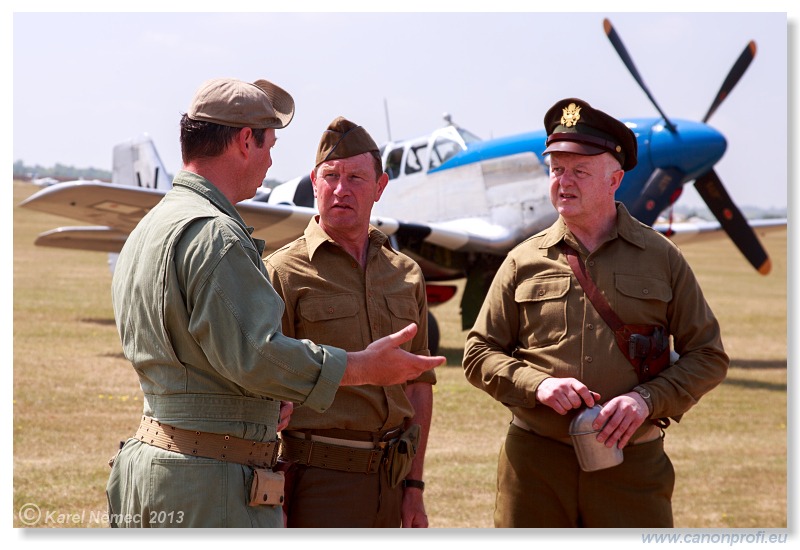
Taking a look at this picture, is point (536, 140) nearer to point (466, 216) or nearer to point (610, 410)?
point (466, 216)

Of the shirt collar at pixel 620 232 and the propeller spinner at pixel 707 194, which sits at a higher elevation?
the shirt collar at pixel 620 232

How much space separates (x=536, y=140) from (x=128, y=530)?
7988 millimetres

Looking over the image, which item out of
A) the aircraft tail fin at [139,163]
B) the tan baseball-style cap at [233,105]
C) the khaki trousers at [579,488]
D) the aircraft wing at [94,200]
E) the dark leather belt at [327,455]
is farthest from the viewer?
the aircraft tail fin at [139,163]

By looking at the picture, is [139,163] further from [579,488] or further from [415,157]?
[579,488]

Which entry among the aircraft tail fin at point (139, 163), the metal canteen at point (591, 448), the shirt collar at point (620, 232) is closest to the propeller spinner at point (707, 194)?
the shirt collar at point (620, 232)

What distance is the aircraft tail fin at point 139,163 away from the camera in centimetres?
1344

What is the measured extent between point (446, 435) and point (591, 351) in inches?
162

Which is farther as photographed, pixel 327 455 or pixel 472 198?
pixel 472 198

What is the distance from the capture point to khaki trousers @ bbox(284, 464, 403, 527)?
2.79m

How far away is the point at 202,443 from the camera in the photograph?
2.14 m

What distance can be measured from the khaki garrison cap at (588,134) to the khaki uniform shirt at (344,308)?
661 millimetres

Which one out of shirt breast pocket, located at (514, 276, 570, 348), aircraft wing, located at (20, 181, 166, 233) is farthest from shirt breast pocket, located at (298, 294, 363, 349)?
aircraft wing, located at (20, 181, 166, 233)

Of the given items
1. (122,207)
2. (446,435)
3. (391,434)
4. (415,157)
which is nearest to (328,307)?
(391,434)

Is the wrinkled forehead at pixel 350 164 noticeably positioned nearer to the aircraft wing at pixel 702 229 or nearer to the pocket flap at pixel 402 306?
the pocket flap at pixel 402 306
